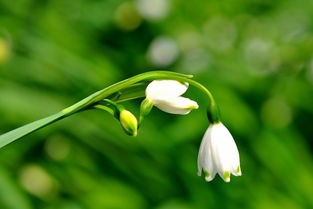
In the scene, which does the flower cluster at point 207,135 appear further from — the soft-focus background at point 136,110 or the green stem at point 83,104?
the soft-focus background at point 136,110

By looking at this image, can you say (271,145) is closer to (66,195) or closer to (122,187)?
(122,187)

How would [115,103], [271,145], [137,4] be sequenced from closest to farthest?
[115,103], [271,145], [137,4]

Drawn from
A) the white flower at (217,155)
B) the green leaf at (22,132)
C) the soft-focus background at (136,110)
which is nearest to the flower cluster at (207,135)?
the white flower at (217,155)

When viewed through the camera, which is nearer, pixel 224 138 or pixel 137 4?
pixel 224 138

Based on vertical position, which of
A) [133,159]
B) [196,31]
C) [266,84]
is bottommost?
[133,159]

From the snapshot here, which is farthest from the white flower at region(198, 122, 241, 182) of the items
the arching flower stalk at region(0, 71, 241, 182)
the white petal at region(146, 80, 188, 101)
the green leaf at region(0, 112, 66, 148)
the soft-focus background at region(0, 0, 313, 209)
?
the soft-focus background at region(0, 0, 313, 209)

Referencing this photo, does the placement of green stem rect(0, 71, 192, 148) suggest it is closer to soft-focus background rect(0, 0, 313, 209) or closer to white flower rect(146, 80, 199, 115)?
white flower rect(146, 80, 199, 115)

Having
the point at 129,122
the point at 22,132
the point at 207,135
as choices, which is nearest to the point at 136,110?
the point at 207,135

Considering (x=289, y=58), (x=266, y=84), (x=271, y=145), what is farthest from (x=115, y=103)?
(x=289, y=58)
